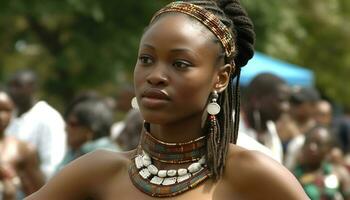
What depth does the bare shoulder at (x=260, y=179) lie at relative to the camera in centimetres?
379

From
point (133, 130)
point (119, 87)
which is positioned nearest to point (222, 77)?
point (133, 130)

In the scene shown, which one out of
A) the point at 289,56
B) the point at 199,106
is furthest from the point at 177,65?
the point at 289,56

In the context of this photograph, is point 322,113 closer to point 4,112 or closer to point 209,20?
point 4,112

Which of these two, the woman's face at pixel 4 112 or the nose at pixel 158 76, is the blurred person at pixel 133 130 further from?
the nose at pixel 158 76

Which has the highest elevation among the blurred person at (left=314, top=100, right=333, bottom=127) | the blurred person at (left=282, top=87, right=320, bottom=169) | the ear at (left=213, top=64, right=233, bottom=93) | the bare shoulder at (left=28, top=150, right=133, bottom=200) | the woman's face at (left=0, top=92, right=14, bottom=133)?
the ear at (left=213, top=64, right=233, bottom=93)

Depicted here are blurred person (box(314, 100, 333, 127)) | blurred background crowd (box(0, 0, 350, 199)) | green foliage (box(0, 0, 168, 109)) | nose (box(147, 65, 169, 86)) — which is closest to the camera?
nose (box(147, 65, 169, 86))

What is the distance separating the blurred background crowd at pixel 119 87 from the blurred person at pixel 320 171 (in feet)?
0.04

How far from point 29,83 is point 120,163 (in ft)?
29.3

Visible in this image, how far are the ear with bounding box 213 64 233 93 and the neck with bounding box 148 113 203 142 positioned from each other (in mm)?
133

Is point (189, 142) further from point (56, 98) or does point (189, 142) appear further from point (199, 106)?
point (56, 98)

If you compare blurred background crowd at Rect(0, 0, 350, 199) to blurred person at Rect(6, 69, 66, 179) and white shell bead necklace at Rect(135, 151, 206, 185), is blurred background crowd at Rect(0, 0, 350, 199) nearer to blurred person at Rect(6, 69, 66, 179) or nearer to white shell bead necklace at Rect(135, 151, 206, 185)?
blurred person at Rect(6, 69, 66, 179)

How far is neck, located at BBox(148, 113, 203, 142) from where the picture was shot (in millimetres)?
3908

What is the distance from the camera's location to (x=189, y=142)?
391 cm

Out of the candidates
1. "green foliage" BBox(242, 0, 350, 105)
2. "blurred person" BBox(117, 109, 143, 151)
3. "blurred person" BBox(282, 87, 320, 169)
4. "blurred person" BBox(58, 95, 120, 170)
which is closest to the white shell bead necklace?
"blurred person" BBox(117, 109, 143, 151)
